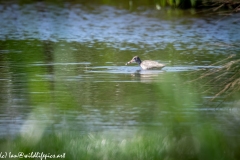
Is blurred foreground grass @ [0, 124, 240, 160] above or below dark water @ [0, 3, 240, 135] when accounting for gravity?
above

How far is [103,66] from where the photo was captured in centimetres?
1371

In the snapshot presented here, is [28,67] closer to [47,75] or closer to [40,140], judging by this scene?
[47,75]

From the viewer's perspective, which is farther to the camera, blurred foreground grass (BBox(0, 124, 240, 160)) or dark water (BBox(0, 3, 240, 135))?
dark water (BBox(0, 3, 240, 135))

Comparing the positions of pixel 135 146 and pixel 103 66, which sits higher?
pixel 135 146

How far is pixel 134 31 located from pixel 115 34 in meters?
1.07

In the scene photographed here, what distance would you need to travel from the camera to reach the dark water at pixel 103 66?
9062 millimetres

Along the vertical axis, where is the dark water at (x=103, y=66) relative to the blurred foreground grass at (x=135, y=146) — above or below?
below

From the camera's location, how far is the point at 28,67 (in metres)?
13.4

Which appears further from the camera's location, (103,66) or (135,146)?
(103,66)

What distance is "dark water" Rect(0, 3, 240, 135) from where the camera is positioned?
29.7ft

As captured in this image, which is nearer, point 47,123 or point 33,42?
point 47,123

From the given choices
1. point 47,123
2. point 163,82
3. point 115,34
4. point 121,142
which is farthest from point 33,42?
point 121,142

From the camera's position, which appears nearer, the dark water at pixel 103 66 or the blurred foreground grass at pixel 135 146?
the blurred foreground grass at pixel 135 146

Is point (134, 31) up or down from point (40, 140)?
down
